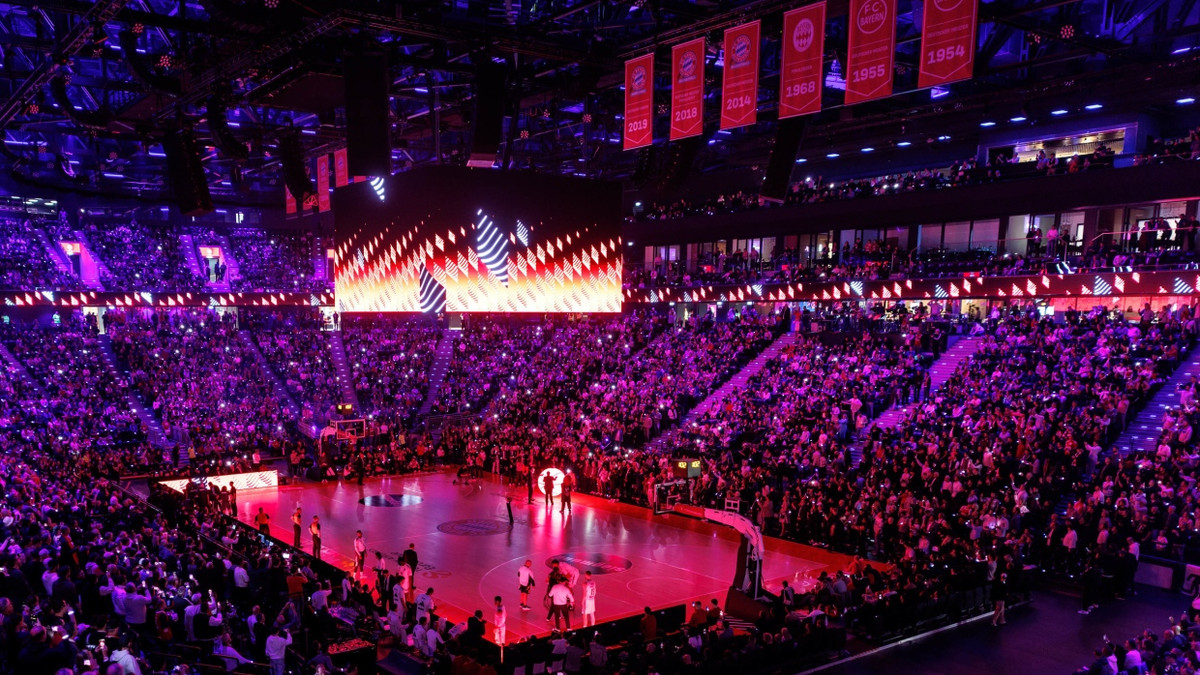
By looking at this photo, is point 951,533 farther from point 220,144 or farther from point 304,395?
point 304,395

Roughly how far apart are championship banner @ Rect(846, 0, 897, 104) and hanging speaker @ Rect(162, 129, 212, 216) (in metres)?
12.6

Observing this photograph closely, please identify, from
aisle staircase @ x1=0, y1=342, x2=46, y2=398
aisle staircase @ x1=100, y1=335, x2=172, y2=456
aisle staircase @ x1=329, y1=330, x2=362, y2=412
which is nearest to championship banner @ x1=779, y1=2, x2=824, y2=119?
aisle staircase @ x1=100, y1=335, x2=172, y2=456

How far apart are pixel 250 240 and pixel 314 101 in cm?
3259

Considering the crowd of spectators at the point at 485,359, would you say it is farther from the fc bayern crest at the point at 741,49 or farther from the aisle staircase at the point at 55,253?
the fc bayern crest at the point at 741,49

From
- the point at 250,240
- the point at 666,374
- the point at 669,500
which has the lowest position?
the point at 669,500

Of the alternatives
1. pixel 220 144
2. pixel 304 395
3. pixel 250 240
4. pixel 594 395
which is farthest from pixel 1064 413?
pixel 250 240

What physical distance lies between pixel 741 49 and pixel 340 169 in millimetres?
12115

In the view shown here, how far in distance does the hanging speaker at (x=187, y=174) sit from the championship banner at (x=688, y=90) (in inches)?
385

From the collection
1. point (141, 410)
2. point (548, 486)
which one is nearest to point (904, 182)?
point (548, 486)

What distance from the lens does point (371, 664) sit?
12180mm

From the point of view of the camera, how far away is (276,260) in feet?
146

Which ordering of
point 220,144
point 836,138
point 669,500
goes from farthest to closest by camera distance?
1. point 836,138
2. point 669,500
3. point 220,144

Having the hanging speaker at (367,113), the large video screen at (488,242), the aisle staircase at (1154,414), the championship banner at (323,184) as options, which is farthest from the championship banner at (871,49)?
the championship banner at (323,184)

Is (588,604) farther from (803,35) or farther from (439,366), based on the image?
(439,366)
